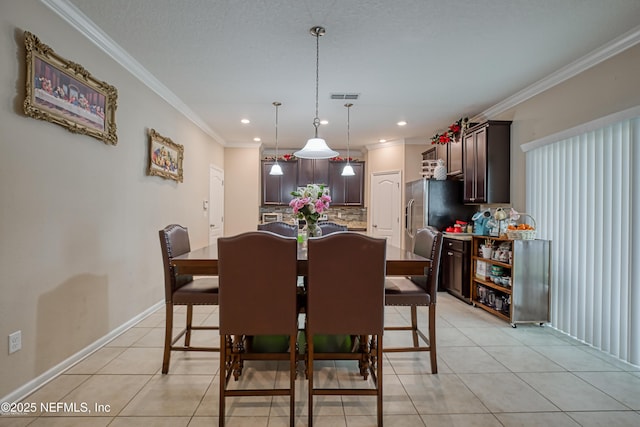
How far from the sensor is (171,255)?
221 centimetres

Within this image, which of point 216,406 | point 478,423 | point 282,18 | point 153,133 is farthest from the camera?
point 153,133

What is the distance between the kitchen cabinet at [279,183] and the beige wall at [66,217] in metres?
3.26

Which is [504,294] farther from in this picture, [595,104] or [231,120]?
[231,120]

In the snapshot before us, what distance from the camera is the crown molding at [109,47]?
216 cm

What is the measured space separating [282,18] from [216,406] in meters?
2.59

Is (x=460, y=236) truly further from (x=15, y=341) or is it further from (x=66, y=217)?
(x=15, y=341)

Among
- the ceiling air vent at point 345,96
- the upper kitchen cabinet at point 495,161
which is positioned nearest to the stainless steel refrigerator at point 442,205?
the upper kitchen cabinet at point 495,161

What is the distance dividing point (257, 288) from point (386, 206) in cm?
493

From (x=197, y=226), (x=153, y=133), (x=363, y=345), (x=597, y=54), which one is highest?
(x=597, y=54)

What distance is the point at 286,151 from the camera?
7.22 meters

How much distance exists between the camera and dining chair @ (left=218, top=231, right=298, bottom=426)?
171 centimetres

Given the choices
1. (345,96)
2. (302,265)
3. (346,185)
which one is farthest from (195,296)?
(346,185)

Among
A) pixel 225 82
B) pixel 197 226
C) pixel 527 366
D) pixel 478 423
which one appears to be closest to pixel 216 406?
pixel 478 423

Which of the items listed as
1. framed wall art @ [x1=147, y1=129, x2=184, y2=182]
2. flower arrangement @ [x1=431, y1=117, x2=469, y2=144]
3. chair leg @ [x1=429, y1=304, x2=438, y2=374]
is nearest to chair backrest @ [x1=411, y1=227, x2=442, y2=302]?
chair leg @ [x1=429, y1=304, x2=438, y2=374]
